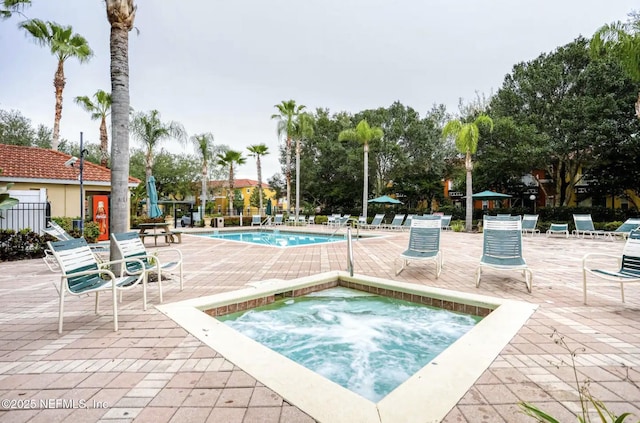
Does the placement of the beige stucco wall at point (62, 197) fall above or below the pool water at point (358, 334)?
above

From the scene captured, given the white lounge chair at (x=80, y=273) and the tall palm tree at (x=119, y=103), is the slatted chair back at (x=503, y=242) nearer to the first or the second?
the white lounge chair at (x=80, y=273)

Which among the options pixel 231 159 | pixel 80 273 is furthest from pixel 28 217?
pixel 231 159

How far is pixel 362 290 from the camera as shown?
5.12m

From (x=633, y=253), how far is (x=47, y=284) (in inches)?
341

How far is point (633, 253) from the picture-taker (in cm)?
394

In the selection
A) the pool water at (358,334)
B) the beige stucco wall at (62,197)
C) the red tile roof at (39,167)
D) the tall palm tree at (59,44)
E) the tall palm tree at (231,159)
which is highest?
the tall palm tree at (59,44)

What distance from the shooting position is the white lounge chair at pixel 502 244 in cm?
502

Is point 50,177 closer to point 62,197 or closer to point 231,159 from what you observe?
point 62,197

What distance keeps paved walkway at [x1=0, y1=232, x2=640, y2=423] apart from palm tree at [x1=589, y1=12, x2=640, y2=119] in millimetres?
10446

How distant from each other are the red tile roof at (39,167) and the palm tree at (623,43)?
752 inches

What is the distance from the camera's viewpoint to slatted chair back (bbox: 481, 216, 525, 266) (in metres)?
5.11

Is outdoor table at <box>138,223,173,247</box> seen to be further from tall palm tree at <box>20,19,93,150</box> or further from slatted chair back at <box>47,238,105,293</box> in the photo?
tall palm tree at <box>20,19,93,150</box>

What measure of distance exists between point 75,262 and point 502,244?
6.08m

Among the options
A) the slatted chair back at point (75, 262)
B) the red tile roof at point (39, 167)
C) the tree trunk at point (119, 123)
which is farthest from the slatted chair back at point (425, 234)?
the red tile roof at point (39, 167)
